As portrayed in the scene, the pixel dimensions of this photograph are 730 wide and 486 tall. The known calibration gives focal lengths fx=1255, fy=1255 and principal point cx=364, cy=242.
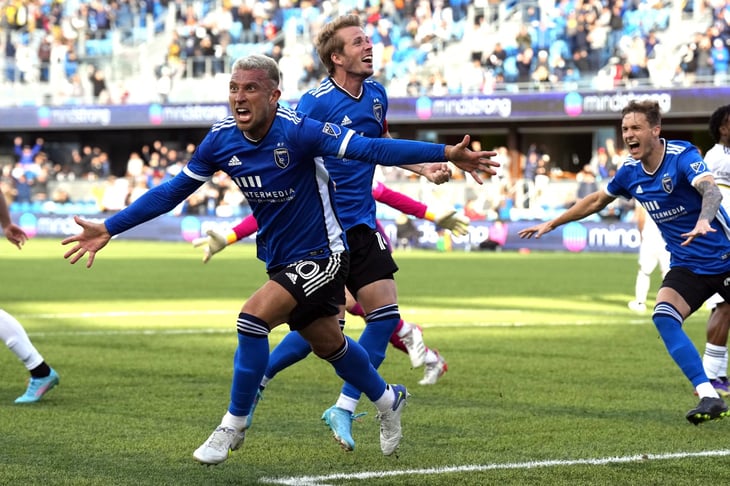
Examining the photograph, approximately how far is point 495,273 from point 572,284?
2.85m

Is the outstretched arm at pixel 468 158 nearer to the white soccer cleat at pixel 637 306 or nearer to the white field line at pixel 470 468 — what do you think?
the white field line at pixel 470 468

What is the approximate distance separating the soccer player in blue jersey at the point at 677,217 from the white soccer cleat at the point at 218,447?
290 cm

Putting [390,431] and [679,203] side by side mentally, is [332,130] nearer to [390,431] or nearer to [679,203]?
[390,431]

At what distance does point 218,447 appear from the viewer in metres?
6.00

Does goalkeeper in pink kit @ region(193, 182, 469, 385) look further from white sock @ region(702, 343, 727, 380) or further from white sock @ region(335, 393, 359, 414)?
white sock @ region(702, 343, 727, 380)

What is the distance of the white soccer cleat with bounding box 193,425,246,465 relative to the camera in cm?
595

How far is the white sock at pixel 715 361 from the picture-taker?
350 inches

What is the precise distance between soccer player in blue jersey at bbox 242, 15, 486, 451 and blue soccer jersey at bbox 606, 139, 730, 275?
1757mm

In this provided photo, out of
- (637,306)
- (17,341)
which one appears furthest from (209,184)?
(17,341)

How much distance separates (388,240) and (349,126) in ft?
3.08

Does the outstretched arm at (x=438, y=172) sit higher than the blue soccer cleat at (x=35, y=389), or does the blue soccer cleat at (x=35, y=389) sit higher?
the outstretched arm at (x=438, y=172)

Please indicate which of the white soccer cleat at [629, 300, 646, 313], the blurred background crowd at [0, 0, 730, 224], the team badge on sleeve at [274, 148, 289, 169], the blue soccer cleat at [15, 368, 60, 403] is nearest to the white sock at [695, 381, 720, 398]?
the team badge on sleeve at [274, 148, 289, 169]

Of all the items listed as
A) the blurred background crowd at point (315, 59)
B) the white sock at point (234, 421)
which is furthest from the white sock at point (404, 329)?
the blurred background crowd at point (315, 59)

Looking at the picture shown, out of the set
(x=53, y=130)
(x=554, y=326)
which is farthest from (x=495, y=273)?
(x=53, y=130)
